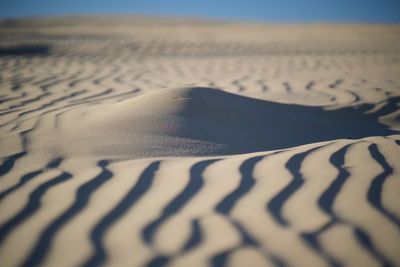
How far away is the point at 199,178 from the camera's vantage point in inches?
77.4

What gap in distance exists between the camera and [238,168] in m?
2.09

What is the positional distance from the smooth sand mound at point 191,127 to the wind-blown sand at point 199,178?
15 mm

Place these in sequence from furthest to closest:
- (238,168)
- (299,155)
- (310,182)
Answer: (299,155)
(238,168)
(310,182)

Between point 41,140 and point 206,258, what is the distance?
1.75 m

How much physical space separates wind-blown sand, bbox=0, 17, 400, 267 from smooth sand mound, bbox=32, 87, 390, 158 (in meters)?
0.02

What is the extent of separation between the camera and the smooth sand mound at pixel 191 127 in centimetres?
242

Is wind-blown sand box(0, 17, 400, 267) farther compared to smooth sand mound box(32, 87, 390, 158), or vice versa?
smooth sand mound box(32, 87, 390, 158)

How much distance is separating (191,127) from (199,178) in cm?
87

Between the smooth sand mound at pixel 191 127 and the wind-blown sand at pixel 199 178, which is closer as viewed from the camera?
the wind-blown sand at pixel 199 178

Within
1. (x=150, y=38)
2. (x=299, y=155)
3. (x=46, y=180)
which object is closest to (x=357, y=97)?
(x=299, y=155)

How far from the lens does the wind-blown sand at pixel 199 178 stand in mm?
1385

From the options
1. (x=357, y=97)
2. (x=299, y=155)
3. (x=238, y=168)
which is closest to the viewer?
(x=238, y=168)

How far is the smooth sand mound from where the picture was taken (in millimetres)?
A: 2422

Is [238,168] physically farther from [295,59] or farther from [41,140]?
[295,59]
